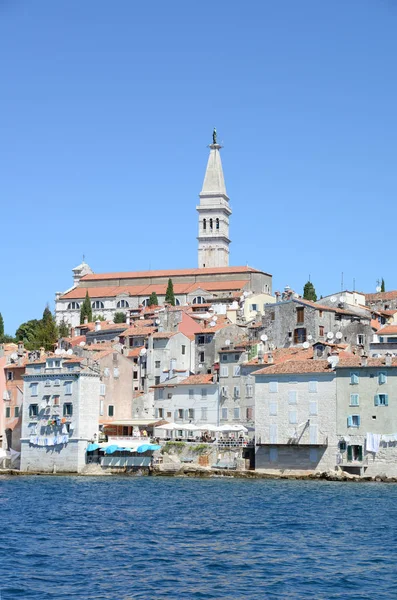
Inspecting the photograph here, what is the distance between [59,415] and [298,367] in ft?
58.6

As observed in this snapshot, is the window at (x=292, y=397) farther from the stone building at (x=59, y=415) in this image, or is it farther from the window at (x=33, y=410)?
→ the window at (x=33, y=410)

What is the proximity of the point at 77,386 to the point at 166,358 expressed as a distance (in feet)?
48.4

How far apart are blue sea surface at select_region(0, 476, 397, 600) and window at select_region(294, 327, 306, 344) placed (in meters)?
26.4

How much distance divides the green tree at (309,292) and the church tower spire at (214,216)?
63.5 metres

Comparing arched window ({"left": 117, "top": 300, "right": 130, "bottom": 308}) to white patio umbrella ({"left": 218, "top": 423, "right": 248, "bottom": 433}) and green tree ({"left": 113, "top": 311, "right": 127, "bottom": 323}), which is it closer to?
green tree ({"left": 113, "top": 311, "right": 127, "bottom": 323})

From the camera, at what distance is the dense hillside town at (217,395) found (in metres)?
69.9

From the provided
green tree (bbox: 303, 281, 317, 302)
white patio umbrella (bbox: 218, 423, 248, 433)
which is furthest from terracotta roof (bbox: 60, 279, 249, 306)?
white patio umbrella (bbox: 218, 423, 248, 433)

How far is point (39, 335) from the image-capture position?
375 feet

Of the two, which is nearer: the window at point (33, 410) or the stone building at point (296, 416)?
the stone building at point (296, 416)

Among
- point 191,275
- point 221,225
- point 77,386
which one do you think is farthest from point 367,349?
point 221,225

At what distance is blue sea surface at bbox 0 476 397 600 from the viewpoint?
3144cm

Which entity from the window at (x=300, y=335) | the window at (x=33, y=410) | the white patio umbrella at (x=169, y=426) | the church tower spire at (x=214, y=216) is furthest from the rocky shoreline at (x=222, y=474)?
the church tower spire at (x=214, y=216)

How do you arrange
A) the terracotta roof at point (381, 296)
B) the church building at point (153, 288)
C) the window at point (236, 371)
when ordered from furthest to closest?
the church building at point (153, 288)
the terracotta roof at point (381, 296)
the window at point (236, 371)

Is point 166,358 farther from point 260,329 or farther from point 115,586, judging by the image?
point 115,586
